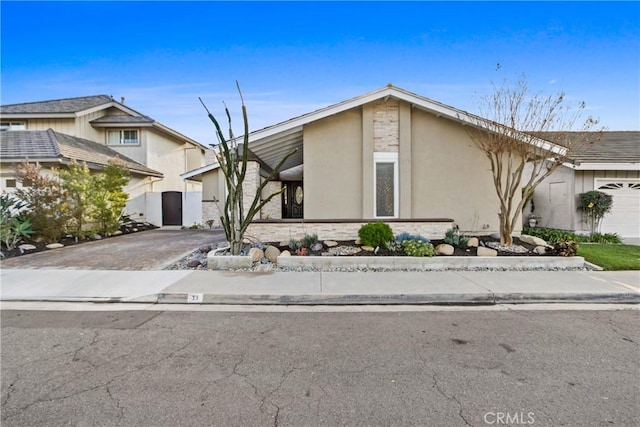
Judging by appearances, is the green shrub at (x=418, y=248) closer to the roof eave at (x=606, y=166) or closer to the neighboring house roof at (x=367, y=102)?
the neighboring house roof at (x=367, y=102)

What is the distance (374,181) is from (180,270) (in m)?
6.20

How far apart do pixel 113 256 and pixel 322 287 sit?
6.73 meters

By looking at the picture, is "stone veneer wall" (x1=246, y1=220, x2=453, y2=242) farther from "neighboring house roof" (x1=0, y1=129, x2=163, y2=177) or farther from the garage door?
"neighboring house roof" (x1=0, y1=129, x2=163, y2=177)

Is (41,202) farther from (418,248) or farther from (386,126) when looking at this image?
(418,248)

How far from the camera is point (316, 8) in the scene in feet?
35.7

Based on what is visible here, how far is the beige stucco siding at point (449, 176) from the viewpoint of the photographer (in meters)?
10.5

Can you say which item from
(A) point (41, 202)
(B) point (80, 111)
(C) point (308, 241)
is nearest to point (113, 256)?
(A) point (41, 202)

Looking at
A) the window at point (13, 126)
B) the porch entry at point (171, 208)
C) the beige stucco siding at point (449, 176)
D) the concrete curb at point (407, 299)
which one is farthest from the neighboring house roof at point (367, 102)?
the window at point (13, 126)

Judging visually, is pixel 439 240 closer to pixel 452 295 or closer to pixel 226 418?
pixel 452 295

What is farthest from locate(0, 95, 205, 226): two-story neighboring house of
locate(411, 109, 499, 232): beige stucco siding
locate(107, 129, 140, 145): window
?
locate(411, 109, 499, 232): beige stucco siding

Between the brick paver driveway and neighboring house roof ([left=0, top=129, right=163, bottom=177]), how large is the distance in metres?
4.56

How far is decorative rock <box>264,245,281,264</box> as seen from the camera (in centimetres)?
830

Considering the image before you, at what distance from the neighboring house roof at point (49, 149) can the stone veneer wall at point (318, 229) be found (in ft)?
32.1

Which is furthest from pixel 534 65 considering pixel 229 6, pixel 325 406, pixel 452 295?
pixel 325 406
